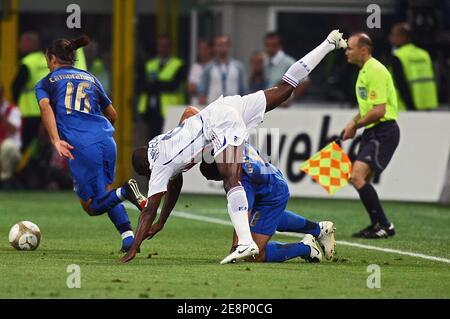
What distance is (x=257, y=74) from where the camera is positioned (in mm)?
22062

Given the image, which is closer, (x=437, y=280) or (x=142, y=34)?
(x=437, y=280)

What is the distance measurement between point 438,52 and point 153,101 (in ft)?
15.3

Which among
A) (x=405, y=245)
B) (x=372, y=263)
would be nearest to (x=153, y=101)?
(x=405, y=245)

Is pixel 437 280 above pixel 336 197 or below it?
above

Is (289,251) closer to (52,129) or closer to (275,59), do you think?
(52,129)

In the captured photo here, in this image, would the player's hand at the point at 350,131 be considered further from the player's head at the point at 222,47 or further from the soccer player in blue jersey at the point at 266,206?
the player's head at the point at 222,47

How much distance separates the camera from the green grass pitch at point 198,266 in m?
9.67

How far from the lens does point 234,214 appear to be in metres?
11.2

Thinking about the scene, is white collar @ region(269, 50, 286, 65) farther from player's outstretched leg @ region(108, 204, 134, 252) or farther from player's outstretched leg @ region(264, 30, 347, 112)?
player's outstretched leg @ region(108, 204, 134, 252)

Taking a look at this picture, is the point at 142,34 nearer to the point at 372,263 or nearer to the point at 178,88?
the point at 178,88

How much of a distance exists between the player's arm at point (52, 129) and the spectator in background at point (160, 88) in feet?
32.2

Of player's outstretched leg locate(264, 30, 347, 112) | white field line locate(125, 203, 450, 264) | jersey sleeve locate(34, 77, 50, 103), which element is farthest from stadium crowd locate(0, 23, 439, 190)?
jersey sleeve locate(34, 77, 50, 103)

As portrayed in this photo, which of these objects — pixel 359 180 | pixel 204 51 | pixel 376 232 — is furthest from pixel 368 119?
pixel 204 51

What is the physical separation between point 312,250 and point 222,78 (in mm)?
10106
